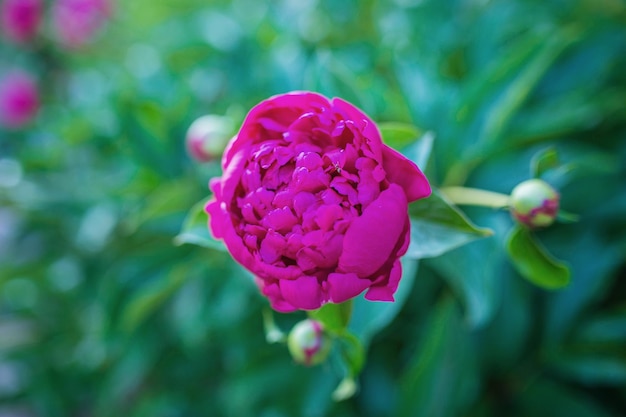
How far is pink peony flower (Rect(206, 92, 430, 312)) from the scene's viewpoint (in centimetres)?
49

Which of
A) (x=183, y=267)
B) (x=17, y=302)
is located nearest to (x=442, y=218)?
(x=183, y=267)

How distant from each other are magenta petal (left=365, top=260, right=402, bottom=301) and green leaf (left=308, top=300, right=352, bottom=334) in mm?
84

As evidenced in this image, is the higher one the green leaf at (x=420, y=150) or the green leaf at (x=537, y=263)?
the green leaf at (x=420, y=150)

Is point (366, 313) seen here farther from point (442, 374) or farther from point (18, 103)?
point (18, 103)

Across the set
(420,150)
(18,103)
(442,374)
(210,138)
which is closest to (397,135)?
(420,150)

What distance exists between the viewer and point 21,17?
1.90m

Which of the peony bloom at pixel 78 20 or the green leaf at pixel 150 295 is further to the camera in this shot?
the peony bloom at pixel 78 20

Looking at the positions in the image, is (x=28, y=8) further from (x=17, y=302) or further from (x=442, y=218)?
(x=442, y=218)

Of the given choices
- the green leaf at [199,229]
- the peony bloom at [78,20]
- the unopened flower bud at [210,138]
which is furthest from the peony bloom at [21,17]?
the green leaf at [199,229]

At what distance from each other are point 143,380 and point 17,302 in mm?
412

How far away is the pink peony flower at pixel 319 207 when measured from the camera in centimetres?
49

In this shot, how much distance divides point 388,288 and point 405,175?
93 millimetres

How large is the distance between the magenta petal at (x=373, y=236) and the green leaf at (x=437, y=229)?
0.10 meters

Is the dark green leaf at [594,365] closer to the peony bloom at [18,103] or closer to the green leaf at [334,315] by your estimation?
the green leaf at [334,315]
